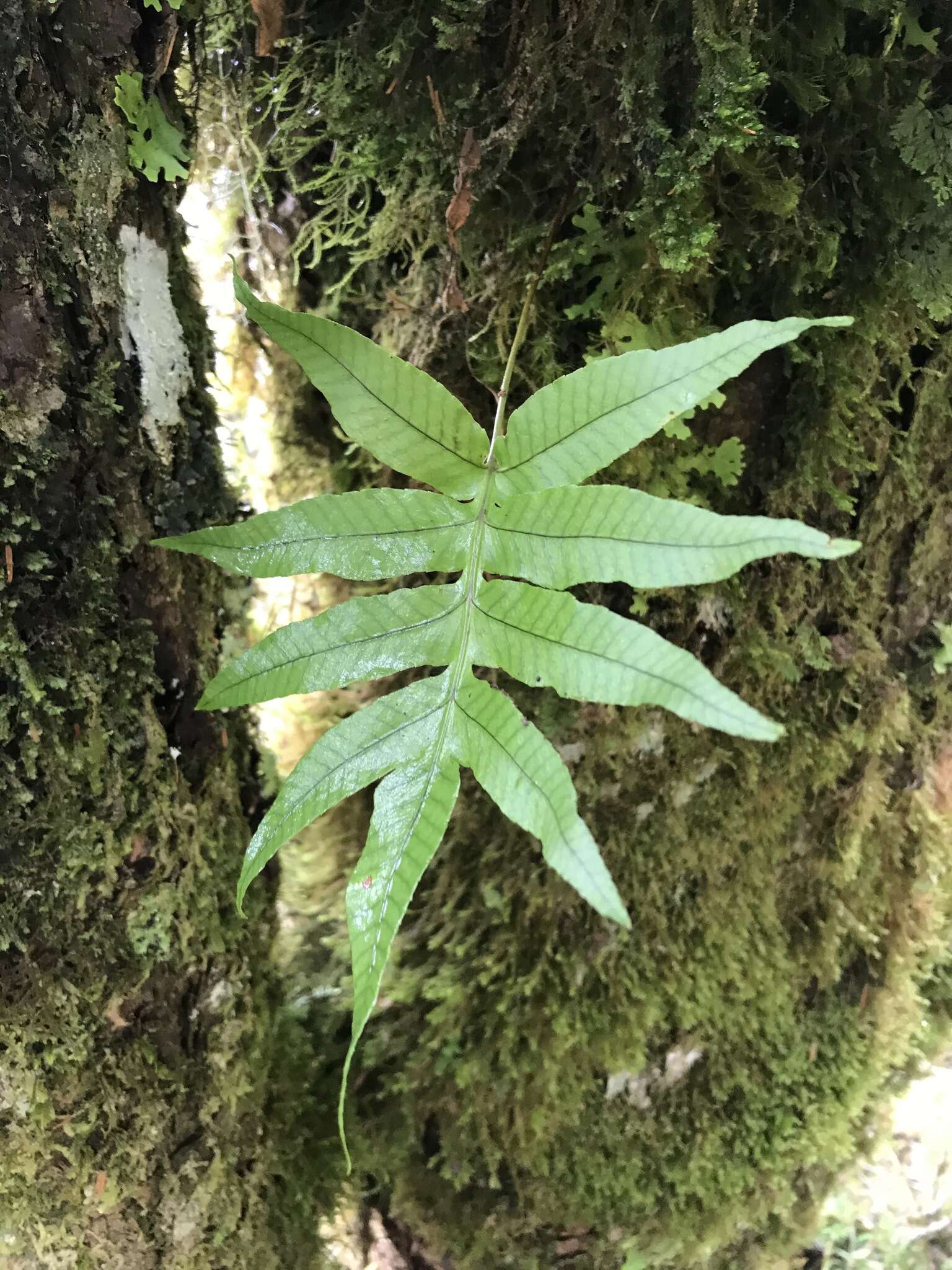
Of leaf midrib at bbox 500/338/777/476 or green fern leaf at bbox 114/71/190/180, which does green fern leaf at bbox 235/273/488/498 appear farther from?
green fern leaf at bbox 114/71/190/180

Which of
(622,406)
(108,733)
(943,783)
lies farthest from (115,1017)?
(943,783)

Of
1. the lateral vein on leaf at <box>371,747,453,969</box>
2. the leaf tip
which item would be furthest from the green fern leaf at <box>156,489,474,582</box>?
the leaf tip

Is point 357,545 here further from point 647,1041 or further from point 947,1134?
point 947,1134

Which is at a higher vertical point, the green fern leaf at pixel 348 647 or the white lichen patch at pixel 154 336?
the white lichen patch at pixel 154 336

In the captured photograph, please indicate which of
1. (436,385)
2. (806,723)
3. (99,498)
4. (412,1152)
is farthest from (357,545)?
(412,1152)

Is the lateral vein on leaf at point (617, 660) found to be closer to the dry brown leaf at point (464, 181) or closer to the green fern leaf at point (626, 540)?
the green fern leaf at point (626, 540)

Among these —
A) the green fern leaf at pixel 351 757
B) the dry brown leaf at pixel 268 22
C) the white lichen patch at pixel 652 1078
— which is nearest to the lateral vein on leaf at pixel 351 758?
the green fern leaf at pixel 351 757
